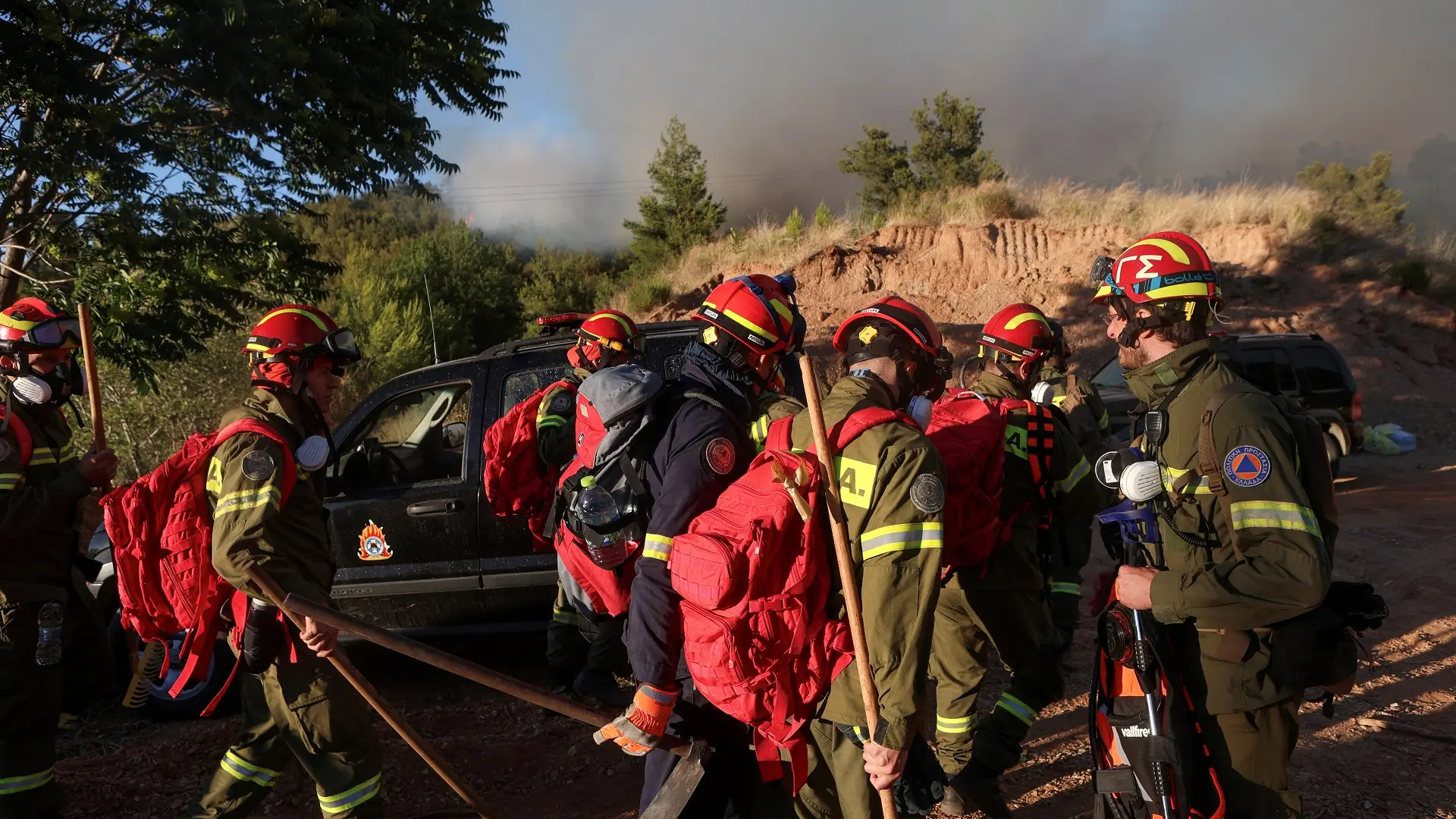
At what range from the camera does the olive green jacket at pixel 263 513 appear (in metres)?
2.75

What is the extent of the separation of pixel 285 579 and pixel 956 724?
103 inches

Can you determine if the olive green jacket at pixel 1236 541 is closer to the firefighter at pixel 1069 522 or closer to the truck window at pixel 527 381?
the firefighter at pixel 1069 522

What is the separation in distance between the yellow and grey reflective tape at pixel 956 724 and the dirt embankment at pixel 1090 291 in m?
12.9

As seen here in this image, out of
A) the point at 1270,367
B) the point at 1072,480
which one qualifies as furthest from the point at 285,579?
the point at 1270,367

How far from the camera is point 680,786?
2.47m

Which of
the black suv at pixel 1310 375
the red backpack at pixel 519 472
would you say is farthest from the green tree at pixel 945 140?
the red backpack at pixel 519 472

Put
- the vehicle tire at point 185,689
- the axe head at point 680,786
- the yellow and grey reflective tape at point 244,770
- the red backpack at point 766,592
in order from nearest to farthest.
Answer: the red backpack at point 766,592 < the axe head at point 680,786 < the yellow and grey reflective tape at point 244,770 < the vehicle tire at point 185,689

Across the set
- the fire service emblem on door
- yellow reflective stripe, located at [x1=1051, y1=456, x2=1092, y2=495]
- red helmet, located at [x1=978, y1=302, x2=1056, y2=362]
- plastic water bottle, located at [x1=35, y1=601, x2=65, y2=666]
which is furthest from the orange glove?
the fire service emblem on door

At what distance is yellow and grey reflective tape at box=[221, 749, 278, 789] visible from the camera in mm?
→ 2982

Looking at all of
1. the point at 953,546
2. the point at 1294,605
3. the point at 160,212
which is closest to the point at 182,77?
the point at 160,212

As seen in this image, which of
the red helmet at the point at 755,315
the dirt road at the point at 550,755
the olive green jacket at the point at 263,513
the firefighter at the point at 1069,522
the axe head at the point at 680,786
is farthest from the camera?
the firefighter at the point at 1069,522

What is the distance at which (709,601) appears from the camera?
83.4 inches

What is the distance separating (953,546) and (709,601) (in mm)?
1470

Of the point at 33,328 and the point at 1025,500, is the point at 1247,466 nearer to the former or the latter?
the point at 1025,500
